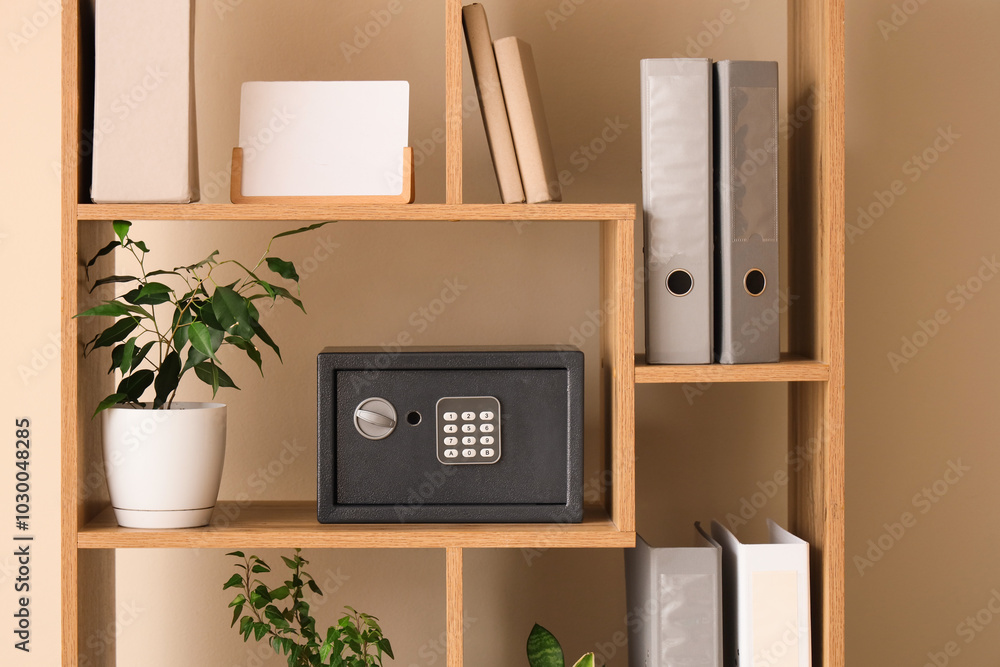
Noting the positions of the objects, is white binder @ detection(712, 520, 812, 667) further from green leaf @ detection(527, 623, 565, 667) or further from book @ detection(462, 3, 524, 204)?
book @ detection(462, 3, 524, 204)

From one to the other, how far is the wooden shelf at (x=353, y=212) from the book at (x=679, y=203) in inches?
2.4

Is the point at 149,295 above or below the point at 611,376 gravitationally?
above

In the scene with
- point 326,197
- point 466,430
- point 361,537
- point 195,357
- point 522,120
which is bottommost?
point 361,537

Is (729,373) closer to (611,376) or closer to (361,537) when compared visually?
(611,376)

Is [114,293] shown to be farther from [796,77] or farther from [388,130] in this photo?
[796,77]

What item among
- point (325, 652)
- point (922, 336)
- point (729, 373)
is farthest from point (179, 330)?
point (922, 336)

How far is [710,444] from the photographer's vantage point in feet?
4.83

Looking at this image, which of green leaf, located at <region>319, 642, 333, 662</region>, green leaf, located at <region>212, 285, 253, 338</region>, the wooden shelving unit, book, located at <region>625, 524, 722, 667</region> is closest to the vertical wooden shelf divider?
the wooden shelving unit

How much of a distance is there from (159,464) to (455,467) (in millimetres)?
387

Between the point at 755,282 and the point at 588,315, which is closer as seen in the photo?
the point at 755,282

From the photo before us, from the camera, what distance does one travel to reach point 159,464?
1.11m
